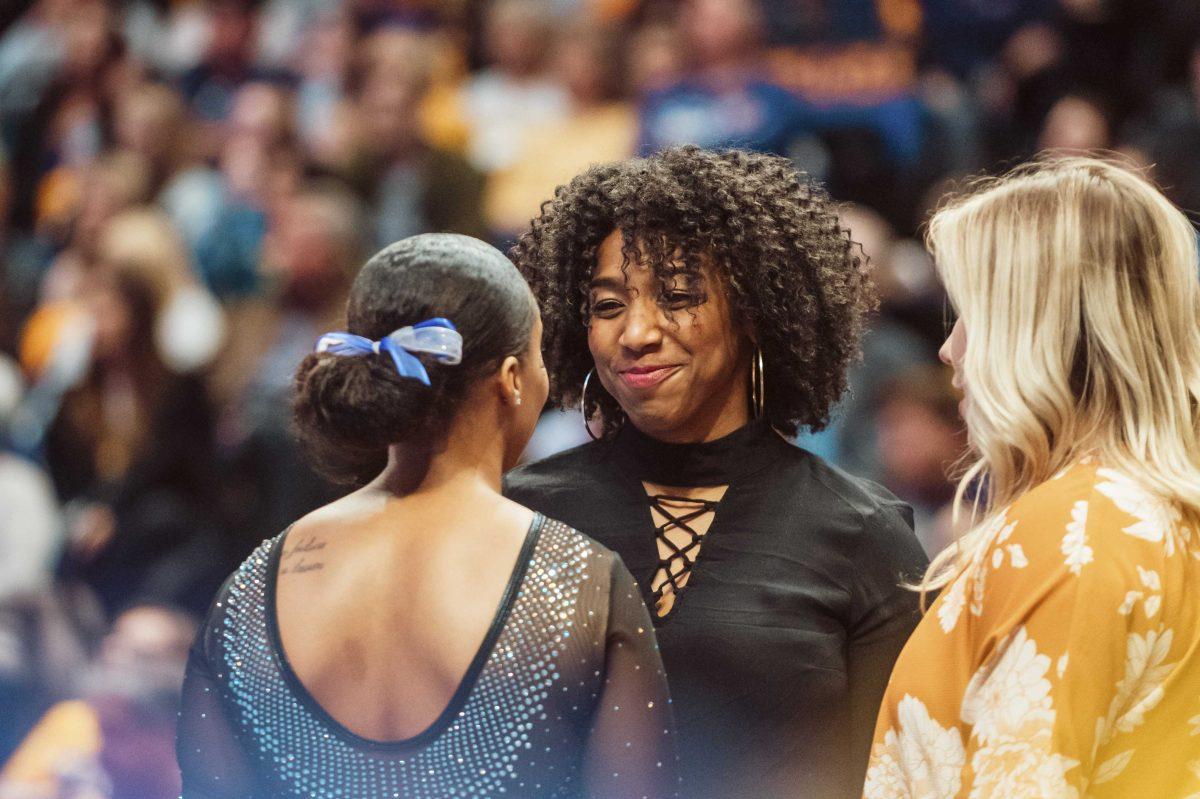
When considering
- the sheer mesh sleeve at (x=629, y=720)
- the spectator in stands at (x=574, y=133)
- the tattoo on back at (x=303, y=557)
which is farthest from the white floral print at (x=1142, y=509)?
the spectator in stands at (x=574, y=133)

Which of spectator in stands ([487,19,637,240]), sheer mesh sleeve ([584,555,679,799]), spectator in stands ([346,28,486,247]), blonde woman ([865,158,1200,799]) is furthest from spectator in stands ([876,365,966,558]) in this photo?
sheer mesh sleeve ([584,555,679,799])

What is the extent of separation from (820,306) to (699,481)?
325mm

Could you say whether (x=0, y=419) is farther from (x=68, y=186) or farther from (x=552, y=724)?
(x=552, y=724)

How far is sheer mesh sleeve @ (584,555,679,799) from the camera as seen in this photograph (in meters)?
1.46

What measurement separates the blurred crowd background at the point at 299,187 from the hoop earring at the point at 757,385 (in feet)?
5.36

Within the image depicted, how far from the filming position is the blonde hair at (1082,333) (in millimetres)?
1445

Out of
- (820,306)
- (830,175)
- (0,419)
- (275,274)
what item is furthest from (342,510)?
(0,419)

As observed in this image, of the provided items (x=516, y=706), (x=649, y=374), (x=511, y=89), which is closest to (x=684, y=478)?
(x=649, y=374)

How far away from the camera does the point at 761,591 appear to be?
1890 millimetres

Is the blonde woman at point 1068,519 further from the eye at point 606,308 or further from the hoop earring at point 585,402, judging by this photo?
the hoop earring at point 585,402

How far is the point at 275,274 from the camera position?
467cm

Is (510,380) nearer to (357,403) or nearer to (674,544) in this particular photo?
(357,403)

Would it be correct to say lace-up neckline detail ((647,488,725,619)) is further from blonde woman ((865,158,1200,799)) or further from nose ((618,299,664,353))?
blonde woman ((865,158,1200,799))

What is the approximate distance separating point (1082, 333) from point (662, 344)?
637 millimetres
